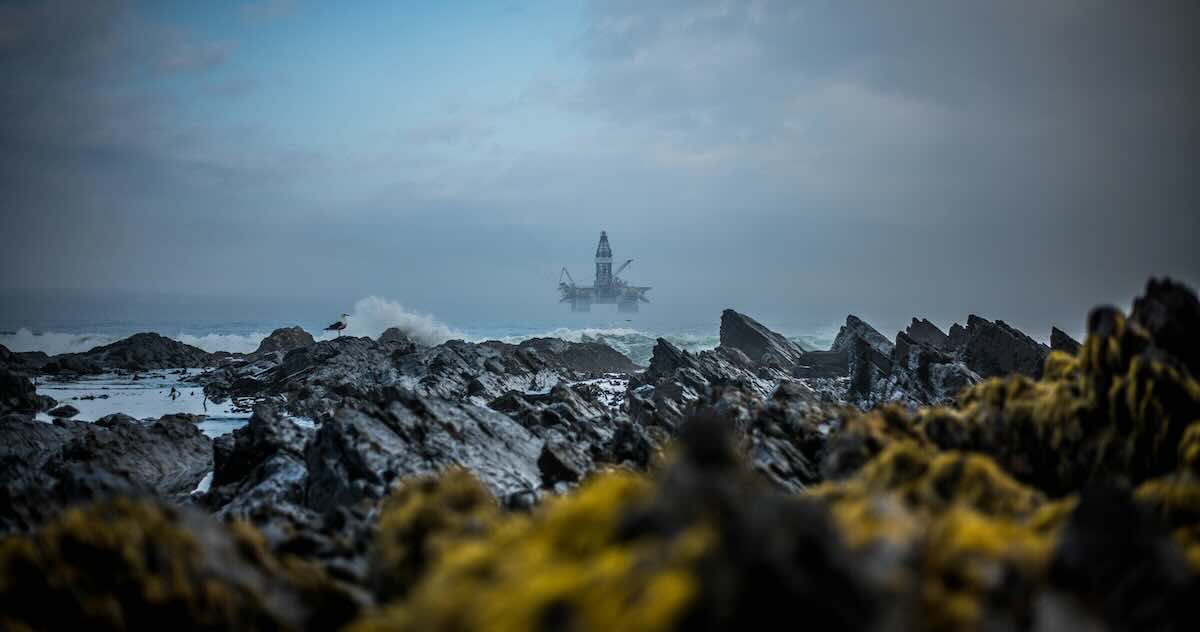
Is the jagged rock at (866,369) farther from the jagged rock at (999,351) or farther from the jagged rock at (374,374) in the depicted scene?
the jagged rock at (374,374)

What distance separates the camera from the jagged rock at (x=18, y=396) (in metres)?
66.8

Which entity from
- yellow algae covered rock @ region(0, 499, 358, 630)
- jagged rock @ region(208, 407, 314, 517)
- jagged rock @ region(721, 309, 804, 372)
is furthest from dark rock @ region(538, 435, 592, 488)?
jagged rock @ region(721, 309, 804, 372)

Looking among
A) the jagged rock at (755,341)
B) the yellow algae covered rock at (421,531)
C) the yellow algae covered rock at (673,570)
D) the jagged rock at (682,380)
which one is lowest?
the yellow algae covered rock at (421,531)

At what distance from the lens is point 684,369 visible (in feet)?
249

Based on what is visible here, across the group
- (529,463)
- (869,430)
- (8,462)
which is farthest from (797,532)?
(8,462)

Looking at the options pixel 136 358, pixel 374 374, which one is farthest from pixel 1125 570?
pixel 136 358

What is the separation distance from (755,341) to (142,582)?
4268 inches

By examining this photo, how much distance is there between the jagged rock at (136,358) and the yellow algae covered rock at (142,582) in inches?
4510

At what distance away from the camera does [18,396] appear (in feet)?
224

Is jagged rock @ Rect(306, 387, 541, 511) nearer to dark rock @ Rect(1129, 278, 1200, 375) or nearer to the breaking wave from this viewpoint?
dark rock @ Rect(1129, 278, 1200, 375)

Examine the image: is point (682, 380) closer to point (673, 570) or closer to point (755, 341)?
point (755, 341)

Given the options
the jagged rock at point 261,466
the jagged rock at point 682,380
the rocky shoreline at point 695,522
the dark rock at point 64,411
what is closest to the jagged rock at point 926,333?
the jagged rock at point 682,380

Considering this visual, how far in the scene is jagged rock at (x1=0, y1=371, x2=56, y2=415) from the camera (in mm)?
66750

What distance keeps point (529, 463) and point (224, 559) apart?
86.9 feet
